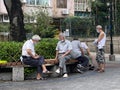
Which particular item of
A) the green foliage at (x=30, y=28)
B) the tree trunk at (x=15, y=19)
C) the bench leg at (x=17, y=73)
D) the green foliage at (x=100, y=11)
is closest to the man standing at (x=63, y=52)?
the bench leg at (x=17, y=73)

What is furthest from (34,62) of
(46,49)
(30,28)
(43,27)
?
(43,27)

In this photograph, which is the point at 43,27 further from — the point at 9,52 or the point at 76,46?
the point at 9,52

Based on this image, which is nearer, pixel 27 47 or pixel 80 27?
pixel 27 47

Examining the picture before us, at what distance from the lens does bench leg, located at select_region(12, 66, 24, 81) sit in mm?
12883

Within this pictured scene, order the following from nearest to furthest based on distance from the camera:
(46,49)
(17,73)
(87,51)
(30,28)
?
(17,73) < (46,49) < (87,51) < (30,28)

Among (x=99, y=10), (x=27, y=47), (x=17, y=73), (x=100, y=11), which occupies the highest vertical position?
(x=99, y=10)

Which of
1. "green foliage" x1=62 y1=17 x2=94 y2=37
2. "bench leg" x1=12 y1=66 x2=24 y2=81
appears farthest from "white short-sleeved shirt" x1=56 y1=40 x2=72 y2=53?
"green foliage" x1=62 y1=17 x2=94 y2=37

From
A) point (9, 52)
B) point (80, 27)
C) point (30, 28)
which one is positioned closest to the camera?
point (9, 52)

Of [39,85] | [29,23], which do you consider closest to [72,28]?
[29,23]

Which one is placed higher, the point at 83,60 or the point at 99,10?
the point at 99,10

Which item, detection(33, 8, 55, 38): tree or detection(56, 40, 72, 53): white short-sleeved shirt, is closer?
detection(56, 40, 72, 53): white short-sleeved shirt

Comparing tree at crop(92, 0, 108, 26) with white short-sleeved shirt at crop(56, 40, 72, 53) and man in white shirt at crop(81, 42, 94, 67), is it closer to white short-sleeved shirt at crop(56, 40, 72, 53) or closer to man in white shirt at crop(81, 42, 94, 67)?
man in white shirt at crop(81, 42, 94, 67)

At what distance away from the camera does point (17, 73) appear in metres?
12.9

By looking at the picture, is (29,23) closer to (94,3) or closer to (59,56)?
(94,3)
